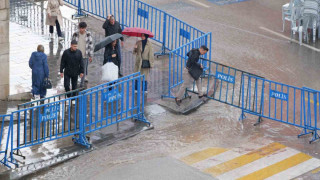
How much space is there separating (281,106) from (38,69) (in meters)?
5.90

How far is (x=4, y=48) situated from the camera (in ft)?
54.2

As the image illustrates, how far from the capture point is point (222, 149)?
1520 cm

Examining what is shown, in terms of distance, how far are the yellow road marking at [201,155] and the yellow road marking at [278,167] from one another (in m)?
1.09

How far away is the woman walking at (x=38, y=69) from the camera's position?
16.2 meters

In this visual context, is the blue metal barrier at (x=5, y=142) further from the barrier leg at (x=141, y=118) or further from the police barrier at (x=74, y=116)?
the barrier leg at (x=141, y=118)

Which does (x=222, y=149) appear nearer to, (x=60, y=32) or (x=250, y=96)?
(x=250, y=96)

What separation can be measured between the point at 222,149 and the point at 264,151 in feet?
3.06

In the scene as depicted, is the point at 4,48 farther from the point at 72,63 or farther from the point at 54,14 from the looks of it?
the point at 54,14

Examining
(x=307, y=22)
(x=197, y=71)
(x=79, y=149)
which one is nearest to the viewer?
(x=79, y=149)

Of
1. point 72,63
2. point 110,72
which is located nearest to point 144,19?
point 110,72

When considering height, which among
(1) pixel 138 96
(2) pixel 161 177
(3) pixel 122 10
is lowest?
(2) pixel 161 177

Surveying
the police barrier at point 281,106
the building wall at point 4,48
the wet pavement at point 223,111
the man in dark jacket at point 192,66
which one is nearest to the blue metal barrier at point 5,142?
the wet pavement at point 223,111

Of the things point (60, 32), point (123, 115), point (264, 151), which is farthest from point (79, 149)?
point (60, 32)

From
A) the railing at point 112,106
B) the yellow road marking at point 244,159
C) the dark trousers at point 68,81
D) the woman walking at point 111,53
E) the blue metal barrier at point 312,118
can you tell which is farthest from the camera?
the woman walking at point 111,53
